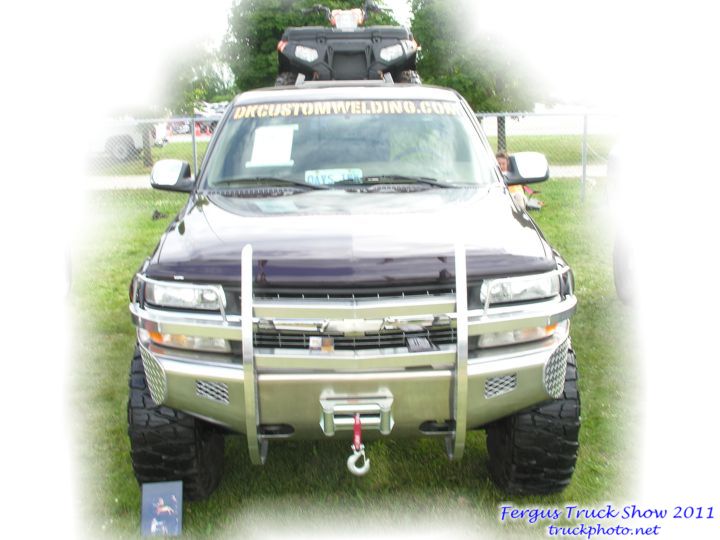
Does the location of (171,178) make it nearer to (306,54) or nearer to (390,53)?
(306,54)

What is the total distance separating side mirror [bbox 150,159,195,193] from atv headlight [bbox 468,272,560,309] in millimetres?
2098

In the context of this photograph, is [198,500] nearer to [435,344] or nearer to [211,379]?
[211,379]

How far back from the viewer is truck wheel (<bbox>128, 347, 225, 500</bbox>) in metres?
3.53

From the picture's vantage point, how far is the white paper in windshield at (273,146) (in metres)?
4.42

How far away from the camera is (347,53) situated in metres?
8.48

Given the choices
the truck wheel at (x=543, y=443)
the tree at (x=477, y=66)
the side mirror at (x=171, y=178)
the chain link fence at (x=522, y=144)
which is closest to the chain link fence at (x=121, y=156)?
the chain link fence at (x=522, y=144)

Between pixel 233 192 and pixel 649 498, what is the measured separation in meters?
2.59

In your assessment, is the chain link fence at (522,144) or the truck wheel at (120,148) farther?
the truck wheel at (120,148)

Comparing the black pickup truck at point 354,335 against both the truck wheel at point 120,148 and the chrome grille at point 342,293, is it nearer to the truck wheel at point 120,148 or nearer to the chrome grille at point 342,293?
the chrome grille at point 342,293

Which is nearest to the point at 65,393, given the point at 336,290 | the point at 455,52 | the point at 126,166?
the point at 336,290

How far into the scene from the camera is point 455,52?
22281 millimetres

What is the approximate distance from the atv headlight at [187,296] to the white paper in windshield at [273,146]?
1.37 metres

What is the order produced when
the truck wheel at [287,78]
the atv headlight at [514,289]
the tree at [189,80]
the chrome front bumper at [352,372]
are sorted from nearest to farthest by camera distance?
the chrome front bumper at [352,372]
the atv headlight at [514,289]
the truck wheel at [287,78]
the tree at [189,80]

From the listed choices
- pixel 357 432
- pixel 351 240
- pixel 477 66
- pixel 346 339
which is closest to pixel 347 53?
pixel 351 240
